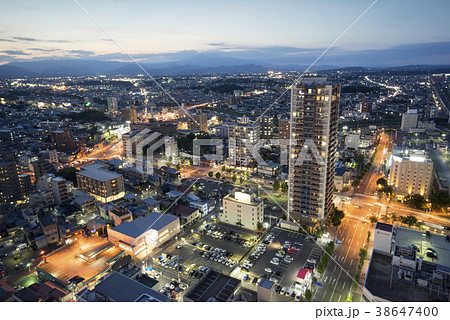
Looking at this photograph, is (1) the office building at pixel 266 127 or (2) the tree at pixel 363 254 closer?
(2) the tree at pixel 363 254

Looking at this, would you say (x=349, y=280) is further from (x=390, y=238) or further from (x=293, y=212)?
(x=293, y=212)

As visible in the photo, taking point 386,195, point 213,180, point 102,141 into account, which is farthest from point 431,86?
point 102,141

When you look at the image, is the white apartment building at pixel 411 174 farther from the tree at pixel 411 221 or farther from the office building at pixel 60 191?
the office building at pixel 60 191

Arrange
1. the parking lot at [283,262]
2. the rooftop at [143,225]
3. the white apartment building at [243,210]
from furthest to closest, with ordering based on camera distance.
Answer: the white apartment building at [243,210] < the rooftop at [143,225] < the parking lot at [283,262]

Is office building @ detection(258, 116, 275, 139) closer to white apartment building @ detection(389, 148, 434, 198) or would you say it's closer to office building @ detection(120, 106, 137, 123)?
white apartment building @ detection(389, 148, 434, 198)

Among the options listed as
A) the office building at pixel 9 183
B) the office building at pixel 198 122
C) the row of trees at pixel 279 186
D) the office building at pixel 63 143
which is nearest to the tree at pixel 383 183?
the row of trees at pixel 279 186

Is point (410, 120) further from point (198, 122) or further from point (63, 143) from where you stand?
point (63, 143)

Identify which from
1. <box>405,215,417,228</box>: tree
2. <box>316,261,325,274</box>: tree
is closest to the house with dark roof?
<box>316,261,325,274</box>: tree
